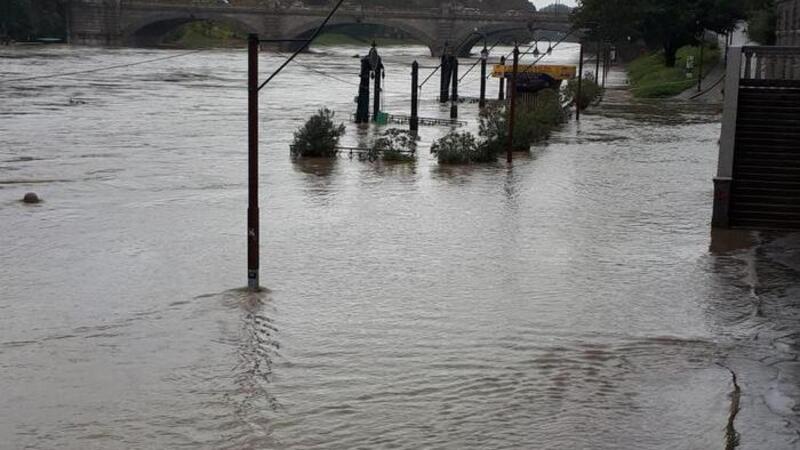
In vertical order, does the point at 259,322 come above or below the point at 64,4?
below

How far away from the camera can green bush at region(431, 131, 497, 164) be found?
101 ft

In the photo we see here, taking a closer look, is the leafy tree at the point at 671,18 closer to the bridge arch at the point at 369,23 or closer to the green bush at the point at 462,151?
the bridge arch at the point at 369,23

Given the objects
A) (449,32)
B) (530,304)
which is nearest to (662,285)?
(530,304)

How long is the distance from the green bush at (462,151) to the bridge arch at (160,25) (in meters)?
90.7

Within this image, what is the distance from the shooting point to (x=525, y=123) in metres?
35.8

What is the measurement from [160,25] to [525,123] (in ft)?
335

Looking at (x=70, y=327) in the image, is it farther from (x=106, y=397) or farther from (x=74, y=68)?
(x=74, y=68)

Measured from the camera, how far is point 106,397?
36.4 feet

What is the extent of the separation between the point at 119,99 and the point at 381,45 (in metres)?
117

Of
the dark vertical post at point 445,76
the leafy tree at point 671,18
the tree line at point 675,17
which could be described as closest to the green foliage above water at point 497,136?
the dark vertical post at point 445,76

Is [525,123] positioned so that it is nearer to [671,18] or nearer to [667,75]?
[667,75]

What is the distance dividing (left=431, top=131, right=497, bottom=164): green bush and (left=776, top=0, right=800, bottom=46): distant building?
69.3 feet

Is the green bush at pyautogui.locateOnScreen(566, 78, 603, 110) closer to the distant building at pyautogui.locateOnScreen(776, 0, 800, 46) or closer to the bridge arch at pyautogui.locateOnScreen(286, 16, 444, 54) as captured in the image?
the distant building at pyautogui.locateOnScreen(776, 0, 800, 46)

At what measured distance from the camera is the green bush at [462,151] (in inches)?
1217
